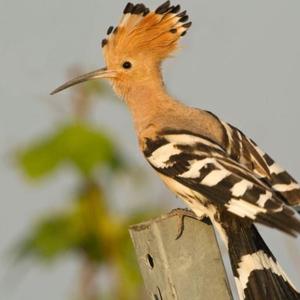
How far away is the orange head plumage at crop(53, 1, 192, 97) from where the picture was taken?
4867 millimetres

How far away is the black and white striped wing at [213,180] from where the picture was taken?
11.8 feet

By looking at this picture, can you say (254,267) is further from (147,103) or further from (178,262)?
(147,103)

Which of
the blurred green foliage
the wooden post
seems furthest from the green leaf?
the wooden post

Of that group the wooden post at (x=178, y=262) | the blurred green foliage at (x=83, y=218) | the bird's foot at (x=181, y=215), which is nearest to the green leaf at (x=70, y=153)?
the blurred green foliage at (x=83, y=218)

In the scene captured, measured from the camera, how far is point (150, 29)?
486 cm

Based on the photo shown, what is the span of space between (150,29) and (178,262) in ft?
5.69

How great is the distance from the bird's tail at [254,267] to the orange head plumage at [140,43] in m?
1.14

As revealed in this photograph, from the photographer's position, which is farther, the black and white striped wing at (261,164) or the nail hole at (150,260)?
the black and white striped wing at (261,164)

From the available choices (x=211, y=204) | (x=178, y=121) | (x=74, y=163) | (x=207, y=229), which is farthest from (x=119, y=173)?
(x=207, y=229)

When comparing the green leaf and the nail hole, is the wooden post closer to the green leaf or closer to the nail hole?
the nail hole

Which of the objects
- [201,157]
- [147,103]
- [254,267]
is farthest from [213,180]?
[147,103]

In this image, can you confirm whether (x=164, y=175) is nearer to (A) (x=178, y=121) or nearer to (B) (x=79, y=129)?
(A) (x=178, y=121)

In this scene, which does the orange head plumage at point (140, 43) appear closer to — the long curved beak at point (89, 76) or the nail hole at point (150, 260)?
the long curved beak at point (89, 76)

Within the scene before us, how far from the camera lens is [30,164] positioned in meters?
4.95
